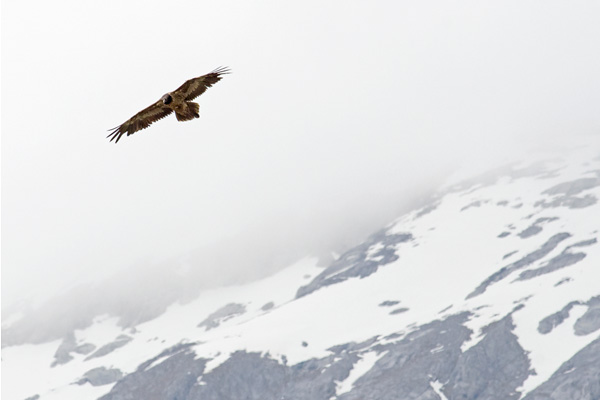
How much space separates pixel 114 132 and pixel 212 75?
12.0 feet

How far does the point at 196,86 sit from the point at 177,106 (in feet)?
3.05

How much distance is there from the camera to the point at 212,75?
90.5ft

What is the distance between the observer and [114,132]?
28.0 meters

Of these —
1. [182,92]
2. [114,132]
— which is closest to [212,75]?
[182,92]

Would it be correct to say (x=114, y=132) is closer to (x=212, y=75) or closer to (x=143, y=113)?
(x=143, y=113)

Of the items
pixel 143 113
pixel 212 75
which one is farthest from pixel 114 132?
pixel 212 75

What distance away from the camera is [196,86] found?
28.4 m

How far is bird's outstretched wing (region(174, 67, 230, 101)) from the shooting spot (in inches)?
1095

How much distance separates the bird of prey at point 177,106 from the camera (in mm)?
27969

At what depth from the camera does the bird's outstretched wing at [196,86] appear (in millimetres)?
27812

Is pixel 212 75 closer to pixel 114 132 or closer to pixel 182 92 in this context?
pixel 182 92

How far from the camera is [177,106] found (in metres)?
28.6

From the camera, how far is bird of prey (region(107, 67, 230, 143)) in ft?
91.8

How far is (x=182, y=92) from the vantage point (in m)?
28.5
